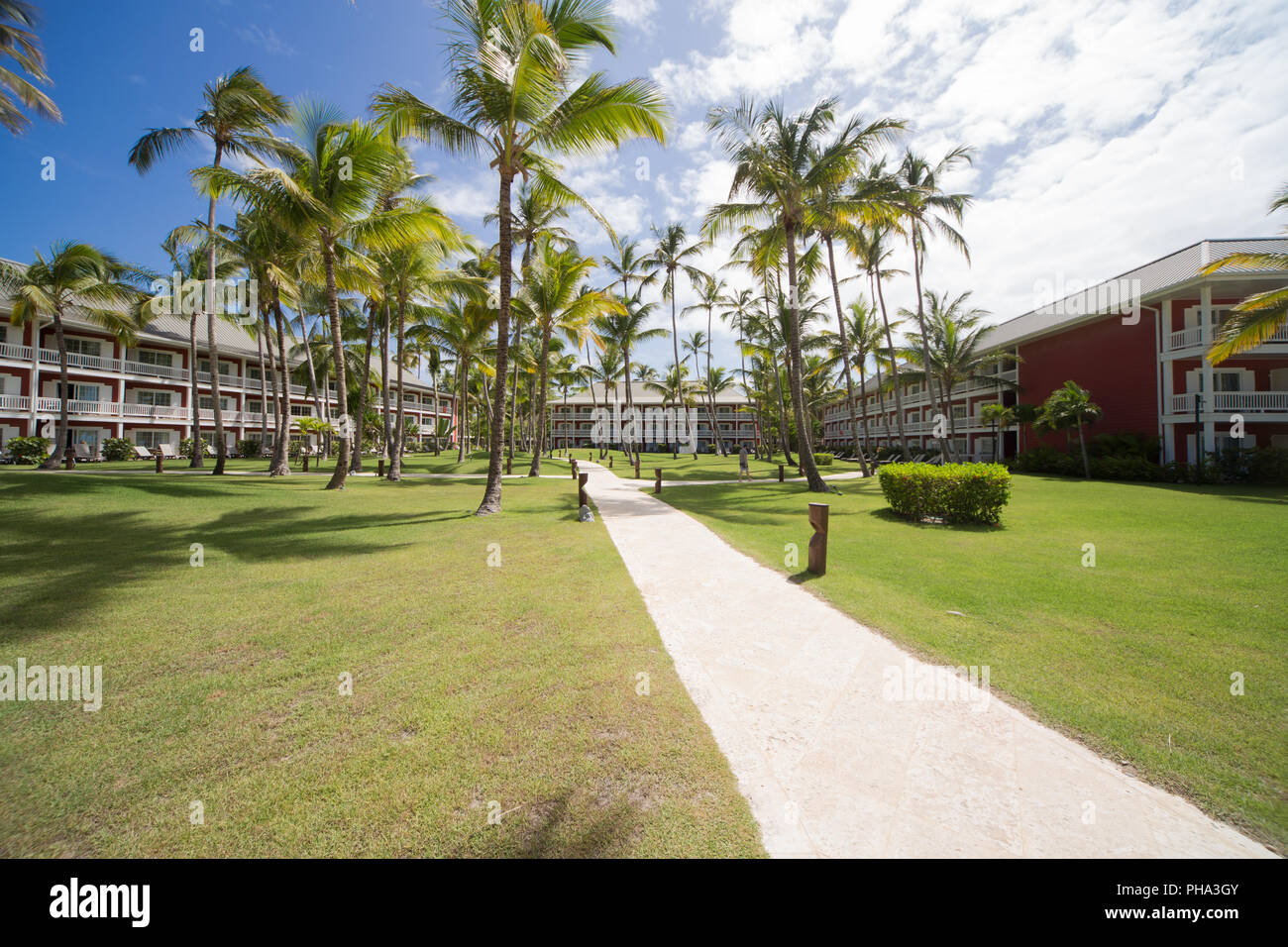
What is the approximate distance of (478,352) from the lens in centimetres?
2905

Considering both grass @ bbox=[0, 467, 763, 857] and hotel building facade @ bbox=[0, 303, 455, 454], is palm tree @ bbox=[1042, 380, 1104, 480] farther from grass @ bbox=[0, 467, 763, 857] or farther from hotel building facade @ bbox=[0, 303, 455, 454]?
hotel building facade @ bbox=[0, 303, 455, 454]

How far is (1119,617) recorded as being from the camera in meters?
5.07

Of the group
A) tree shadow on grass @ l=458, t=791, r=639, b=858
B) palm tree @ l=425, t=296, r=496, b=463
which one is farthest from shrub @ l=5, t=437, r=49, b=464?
tree shadow on grass @ l=458, t=791, r=639, b=858

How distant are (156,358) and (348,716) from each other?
42624 mm

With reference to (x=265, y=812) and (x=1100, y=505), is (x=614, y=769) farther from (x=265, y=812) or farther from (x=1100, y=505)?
(x=1100, y=505)

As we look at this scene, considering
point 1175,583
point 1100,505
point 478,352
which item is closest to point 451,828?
point 1175,583

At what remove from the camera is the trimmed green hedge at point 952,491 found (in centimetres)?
1045

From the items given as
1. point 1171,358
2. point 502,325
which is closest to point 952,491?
point 502,325

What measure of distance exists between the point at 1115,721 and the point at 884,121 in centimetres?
1799

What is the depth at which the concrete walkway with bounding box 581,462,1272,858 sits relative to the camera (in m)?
2.19

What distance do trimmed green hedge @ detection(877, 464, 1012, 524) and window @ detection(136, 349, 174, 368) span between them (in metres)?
43.0

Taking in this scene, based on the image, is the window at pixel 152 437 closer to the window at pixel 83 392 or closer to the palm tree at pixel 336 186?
the window at pixel 83 392

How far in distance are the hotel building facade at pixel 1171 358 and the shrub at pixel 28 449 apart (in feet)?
152
